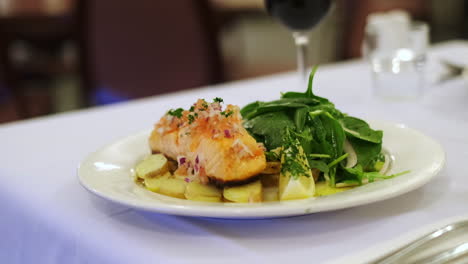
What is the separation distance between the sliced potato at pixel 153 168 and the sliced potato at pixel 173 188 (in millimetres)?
32

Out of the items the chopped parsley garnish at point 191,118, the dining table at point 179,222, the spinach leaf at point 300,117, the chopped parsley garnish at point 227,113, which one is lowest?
the dining table at point 179,222

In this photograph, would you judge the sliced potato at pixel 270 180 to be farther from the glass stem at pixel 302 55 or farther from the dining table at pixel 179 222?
the glass stem at pixel 302 55

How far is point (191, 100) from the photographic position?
4.82 feet

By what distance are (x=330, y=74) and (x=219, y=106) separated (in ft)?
3.29

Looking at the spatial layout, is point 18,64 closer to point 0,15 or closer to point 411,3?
point 0,15

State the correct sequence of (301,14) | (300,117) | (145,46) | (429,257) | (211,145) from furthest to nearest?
(145,46)
(301,14)
(300,117)
(211,145)
(429,257)

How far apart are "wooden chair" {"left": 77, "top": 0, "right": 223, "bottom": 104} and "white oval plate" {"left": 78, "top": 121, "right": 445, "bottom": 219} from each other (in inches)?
56.4

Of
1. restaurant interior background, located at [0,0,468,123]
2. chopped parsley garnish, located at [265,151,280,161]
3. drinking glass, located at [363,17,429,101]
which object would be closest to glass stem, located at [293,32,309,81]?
drinking glass, located at [363,17,429,101]

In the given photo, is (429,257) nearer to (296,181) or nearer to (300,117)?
(296,181)

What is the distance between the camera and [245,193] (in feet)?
2.09

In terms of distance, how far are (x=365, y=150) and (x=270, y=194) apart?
0.53ft

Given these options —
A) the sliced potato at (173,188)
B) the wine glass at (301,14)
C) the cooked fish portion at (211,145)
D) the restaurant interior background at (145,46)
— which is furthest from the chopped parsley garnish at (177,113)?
the restaurant interior background at (145,46)

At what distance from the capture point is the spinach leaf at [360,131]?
2.46 ft

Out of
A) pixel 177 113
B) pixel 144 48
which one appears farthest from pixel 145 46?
pixel 177 113
